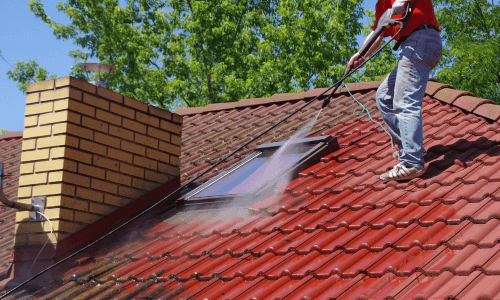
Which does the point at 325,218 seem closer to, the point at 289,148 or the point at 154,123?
the point at 289,148

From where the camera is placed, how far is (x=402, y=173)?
423 centimetres

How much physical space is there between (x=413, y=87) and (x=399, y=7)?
2.16ft

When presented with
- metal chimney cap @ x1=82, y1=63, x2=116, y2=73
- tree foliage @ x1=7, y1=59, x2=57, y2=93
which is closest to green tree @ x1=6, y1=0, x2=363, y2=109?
tree foliage @ x1=7, y1=59, x2=57, y2=93

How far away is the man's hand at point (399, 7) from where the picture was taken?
4238mm

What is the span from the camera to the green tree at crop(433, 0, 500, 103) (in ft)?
63.8

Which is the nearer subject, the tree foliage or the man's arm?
the man's arm

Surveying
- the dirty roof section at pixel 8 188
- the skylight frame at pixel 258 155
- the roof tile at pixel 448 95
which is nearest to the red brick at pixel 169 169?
the skylight frame at pixel 258 155

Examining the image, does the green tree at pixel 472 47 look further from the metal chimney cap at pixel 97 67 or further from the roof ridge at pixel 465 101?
the metal chimney cap at pixel 97 67

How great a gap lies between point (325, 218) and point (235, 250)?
734 millimetres

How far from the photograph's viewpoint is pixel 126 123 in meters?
5.32

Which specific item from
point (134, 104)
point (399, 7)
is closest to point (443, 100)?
point (399, 7)

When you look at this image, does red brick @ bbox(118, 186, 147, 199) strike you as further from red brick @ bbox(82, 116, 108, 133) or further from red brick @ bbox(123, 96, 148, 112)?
red brick @ bbox(123, 96, 148, 112)

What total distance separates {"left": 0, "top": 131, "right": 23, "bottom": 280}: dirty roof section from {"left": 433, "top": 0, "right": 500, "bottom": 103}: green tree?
1575cm

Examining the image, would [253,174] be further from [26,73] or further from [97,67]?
[26,73]
